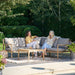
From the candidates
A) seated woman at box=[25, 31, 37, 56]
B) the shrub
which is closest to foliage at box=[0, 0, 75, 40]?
the shrub

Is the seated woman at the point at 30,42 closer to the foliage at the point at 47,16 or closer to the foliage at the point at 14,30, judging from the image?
the foliage at the point at 47,16

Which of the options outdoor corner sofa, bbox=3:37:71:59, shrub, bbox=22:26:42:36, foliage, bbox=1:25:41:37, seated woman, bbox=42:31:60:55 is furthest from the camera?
foliage, bbox=1:25:41:37

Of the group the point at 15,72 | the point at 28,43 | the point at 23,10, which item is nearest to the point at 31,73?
the point at 15,72

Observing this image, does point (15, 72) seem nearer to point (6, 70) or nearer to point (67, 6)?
point (6, 70)

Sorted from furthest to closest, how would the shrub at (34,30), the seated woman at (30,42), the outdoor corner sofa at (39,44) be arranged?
the shrub at (34,30) → the seated woman at (30,42) → the outdoor corner sofa at (39,44)

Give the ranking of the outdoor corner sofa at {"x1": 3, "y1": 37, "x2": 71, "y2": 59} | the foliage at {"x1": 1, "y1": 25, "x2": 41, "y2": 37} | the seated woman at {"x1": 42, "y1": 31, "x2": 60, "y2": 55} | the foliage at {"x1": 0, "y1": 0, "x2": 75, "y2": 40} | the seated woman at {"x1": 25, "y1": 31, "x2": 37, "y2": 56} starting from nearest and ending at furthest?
the outdoor corner sofa at {"x1": 3, "y1": 37, "x2": 71, "y2": 59}
the seated woman at {"x1": 42, "y1": 31, "x2": 60, "y2": 55}
the seated woman at {"x1": 25, "y1": 31, "x2": 37, "y2": 56}
the foliage at {"x1": 0, "y1": 0, "x2": 75, "y2": 40}
the foliage at {"x1": 1, "y1": 25, "x2": 41, "y2": 37}

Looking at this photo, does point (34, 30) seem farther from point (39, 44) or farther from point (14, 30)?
point (39, 44)

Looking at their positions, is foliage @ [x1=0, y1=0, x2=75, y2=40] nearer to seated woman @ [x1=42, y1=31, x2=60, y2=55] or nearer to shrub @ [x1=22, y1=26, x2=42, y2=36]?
shrub @ [x1=22, y1=26, x2=42, y2=36]

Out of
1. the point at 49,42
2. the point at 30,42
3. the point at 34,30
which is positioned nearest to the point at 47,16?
the point at 34,30

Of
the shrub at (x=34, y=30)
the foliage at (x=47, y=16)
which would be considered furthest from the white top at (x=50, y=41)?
the shrub at (x=34, y=30)

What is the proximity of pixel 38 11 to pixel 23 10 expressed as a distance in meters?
3.89

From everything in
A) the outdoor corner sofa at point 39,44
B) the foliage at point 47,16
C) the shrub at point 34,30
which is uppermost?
the foliage at point 47,16

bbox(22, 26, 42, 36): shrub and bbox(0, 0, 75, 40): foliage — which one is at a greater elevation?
bbox(0, 0, 75, 40): foliage

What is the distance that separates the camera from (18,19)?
26.6 metres
